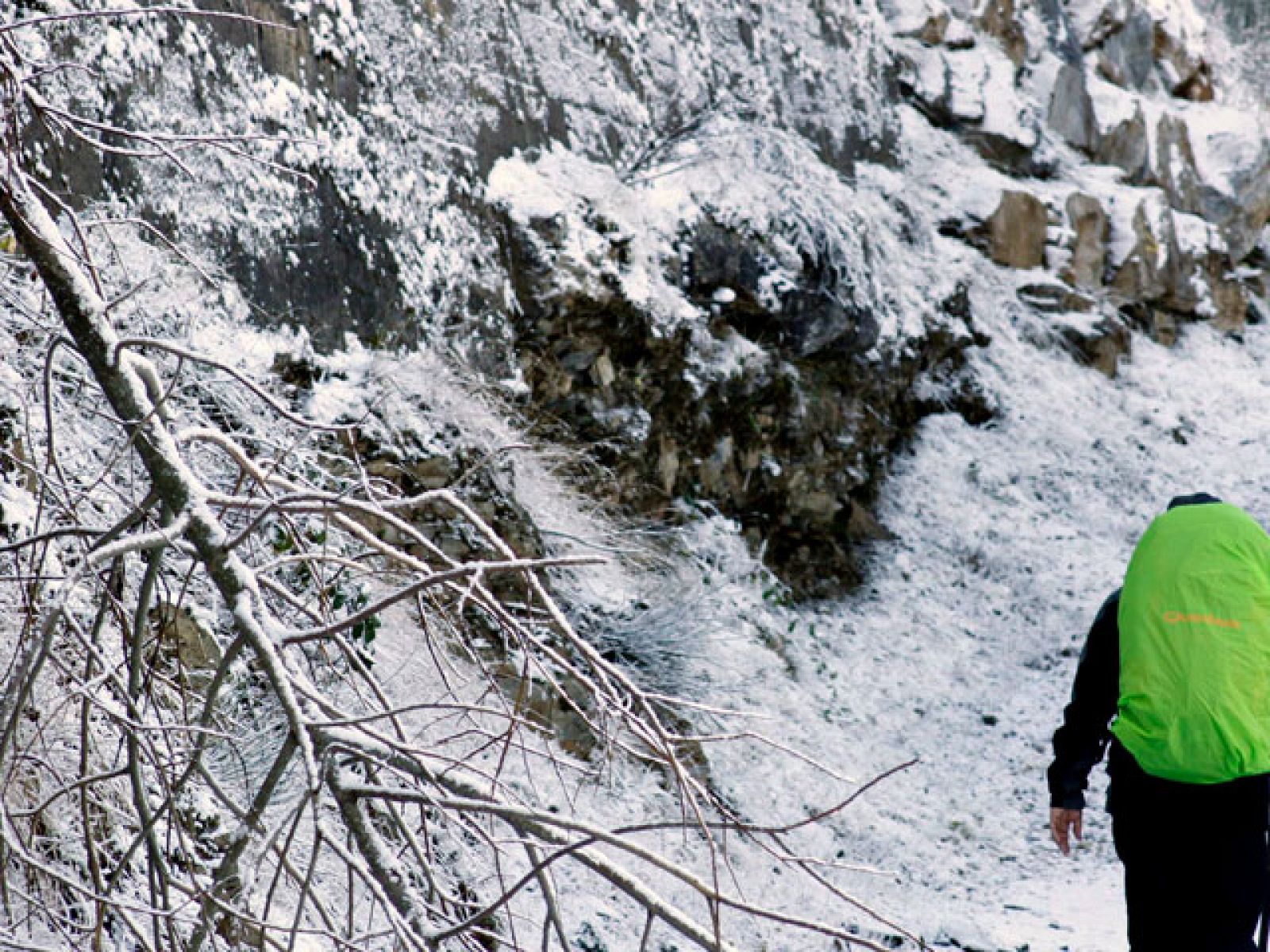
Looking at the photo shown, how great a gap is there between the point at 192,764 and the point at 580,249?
5.60 m

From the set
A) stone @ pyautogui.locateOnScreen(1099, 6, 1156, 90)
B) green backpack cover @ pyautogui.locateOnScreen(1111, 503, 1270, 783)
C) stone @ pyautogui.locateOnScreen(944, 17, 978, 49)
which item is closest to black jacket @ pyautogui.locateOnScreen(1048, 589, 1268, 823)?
green backpack cover @ pyautogui.locateOnScreen(1111, 503, 1270, 783)

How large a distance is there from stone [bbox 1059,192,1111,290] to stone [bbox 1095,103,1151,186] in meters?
1.46

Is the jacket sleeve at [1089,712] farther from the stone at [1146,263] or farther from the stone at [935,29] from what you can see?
the stone at [935,29]

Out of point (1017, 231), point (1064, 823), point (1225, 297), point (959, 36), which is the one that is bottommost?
point (1064, 823)

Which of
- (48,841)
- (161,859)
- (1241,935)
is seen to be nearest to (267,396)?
(161,859)

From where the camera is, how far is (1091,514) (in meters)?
10.6

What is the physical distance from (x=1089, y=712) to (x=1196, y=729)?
1.30 ft

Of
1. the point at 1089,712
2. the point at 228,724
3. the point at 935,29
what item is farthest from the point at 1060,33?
the point at 228,724

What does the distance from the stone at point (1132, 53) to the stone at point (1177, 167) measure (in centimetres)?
94

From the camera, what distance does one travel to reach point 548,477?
246 inches

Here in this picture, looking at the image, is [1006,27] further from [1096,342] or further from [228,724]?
[228,724]

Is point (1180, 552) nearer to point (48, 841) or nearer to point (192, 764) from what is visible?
point (192, 764)

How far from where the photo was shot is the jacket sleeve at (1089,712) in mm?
3471

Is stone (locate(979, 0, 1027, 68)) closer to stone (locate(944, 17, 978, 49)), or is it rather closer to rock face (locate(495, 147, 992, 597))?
stone (locate(944, 17, 978, 49))
